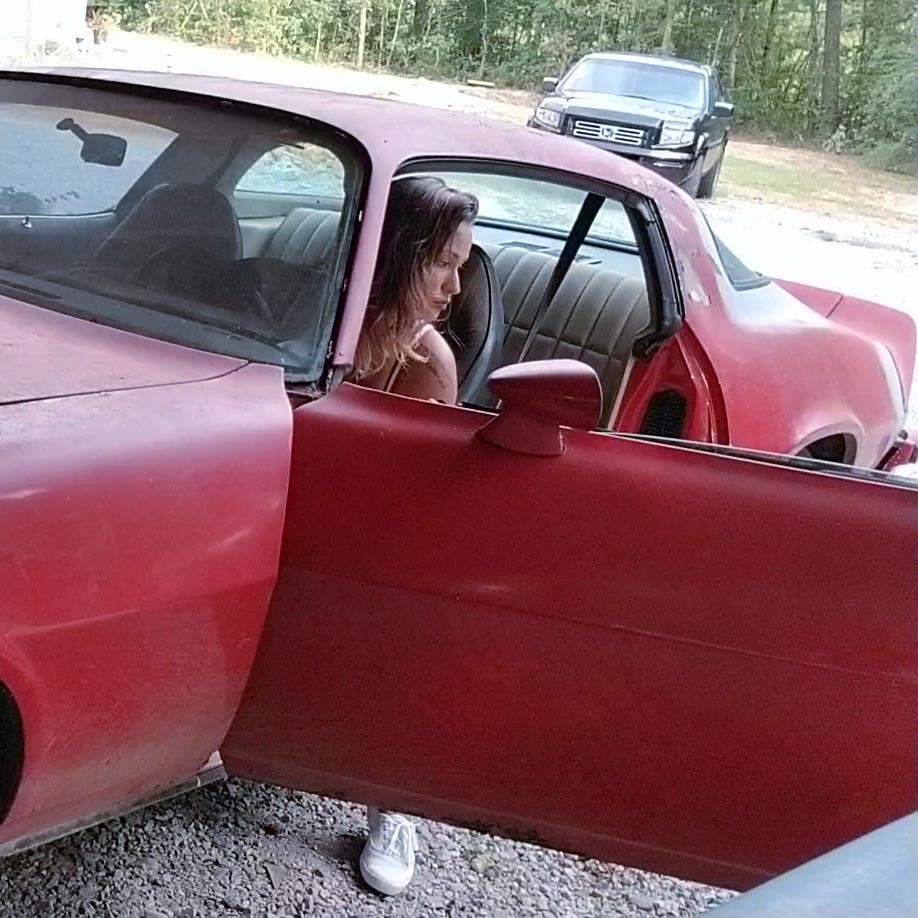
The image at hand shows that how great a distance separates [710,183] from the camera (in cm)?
521

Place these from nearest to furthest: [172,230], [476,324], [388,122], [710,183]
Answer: [172,230]
[388,122]
[476,324]
[710,183]

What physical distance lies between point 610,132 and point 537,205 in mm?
2726

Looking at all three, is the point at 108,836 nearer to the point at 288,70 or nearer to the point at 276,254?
the point at 276,254

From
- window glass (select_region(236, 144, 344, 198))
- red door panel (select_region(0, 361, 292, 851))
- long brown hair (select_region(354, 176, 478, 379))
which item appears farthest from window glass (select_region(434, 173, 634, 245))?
red door panel (select_region(0, 361, 292, 851))

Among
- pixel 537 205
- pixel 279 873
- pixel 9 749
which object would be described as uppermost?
pixel 537 205

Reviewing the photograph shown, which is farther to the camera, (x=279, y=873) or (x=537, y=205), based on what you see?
(x=537, y=205)

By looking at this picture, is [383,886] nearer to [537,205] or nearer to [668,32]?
[537,205]

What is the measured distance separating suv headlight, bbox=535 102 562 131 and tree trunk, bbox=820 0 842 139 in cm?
123

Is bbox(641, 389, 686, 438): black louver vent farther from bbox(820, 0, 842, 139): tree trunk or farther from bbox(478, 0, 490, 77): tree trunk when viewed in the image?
bbox(478, 0, 490, 77): tree trunk

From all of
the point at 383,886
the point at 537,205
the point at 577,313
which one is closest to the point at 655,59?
the point at 537,205

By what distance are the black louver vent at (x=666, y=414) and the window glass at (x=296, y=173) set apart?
3.44 feet

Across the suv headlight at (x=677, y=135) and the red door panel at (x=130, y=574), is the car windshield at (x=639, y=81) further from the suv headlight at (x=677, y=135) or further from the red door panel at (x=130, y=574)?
the red door panel at (x=130, y=574)

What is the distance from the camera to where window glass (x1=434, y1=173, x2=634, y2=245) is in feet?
8.41

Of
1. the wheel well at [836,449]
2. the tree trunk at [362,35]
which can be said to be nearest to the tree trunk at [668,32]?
the tree trunk at [362,35]
